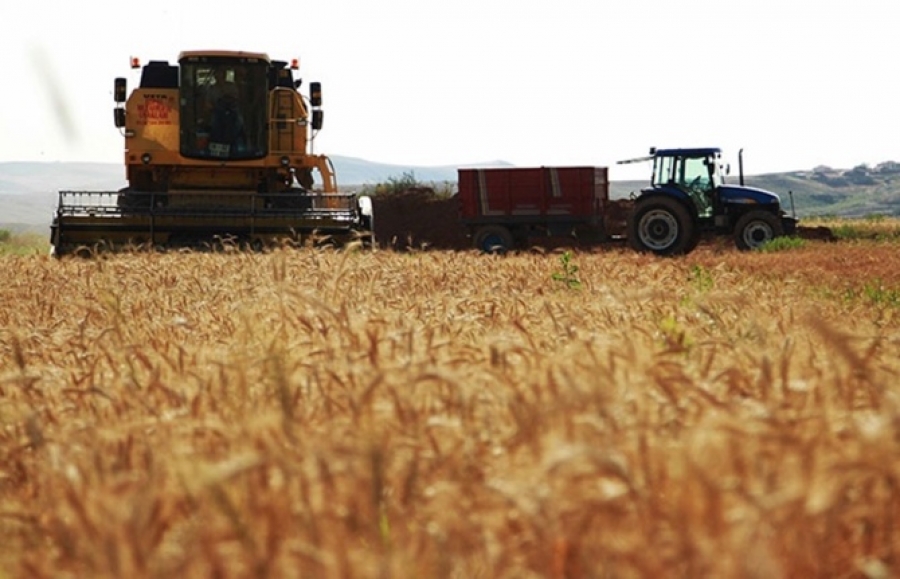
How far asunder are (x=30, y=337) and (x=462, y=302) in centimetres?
221

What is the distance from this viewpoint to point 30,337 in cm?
595

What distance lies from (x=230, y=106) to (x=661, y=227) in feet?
28.1

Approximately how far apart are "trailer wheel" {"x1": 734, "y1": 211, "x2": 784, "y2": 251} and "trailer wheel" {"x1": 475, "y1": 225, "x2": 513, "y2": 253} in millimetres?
4963

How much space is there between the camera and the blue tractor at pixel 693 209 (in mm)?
25386

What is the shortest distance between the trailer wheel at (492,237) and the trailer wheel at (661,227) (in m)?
4.56

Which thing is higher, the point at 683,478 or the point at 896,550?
the point at 683,478

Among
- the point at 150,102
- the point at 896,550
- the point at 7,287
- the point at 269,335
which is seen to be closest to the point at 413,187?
the point at 150,102

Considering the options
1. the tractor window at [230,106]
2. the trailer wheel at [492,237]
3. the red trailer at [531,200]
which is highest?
the tractor window at [230,106]

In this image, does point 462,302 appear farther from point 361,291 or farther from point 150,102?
point 150,102

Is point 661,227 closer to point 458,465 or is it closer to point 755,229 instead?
point 755,229

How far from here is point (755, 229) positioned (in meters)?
27.6

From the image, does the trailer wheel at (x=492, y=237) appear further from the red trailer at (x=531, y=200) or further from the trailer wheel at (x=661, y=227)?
the trailer wheel at (x=661, y=227)

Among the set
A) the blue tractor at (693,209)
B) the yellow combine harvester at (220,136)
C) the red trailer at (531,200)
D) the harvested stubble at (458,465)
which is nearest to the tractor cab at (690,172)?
the blue tractor at (693,209)

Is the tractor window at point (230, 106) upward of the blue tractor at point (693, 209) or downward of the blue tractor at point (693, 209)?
upward
